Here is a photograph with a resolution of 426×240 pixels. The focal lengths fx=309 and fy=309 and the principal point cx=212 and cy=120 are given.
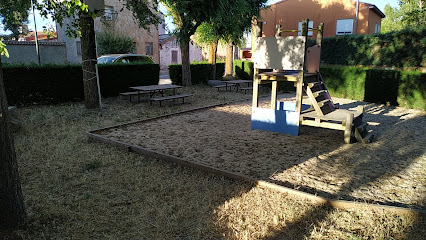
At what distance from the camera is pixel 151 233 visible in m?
3.27

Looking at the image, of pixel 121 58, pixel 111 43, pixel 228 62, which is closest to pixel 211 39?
pixel 228 62

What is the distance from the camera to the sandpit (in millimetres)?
4422

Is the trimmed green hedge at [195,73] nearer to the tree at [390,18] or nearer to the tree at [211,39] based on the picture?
the tree at [211,39]

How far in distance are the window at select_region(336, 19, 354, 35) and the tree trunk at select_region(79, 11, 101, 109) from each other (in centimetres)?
2487

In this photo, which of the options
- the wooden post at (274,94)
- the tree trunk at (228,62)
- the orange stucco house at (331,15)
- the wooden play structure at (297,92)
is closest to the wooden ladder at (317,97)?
the wooden play structure at (297,92)

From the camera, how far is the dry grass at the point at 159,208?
327cm

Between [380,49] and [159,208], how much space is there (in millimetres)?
22462

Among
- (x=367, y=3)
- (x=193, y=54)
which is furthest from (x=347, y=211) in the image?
(x=193, y=54)

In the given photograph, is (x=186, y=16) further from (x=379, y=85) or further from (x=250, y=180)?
(x=250, y=180)

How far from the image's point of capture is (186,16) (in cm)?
1361

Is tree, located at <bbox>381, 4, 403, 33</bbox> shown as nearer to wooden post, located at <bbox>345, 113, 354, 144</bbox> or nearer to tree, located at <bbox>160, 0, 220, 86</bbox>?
tree, located at <bbox>160, 0, 220, 86</bbox>

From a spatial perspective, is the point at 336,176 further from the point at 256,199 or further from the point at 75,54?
the point at 75,54

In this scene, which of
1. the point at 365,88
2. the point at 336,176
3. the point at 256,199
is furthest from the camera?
the point at 365,88

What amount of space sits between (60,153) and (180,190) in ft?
9.28
